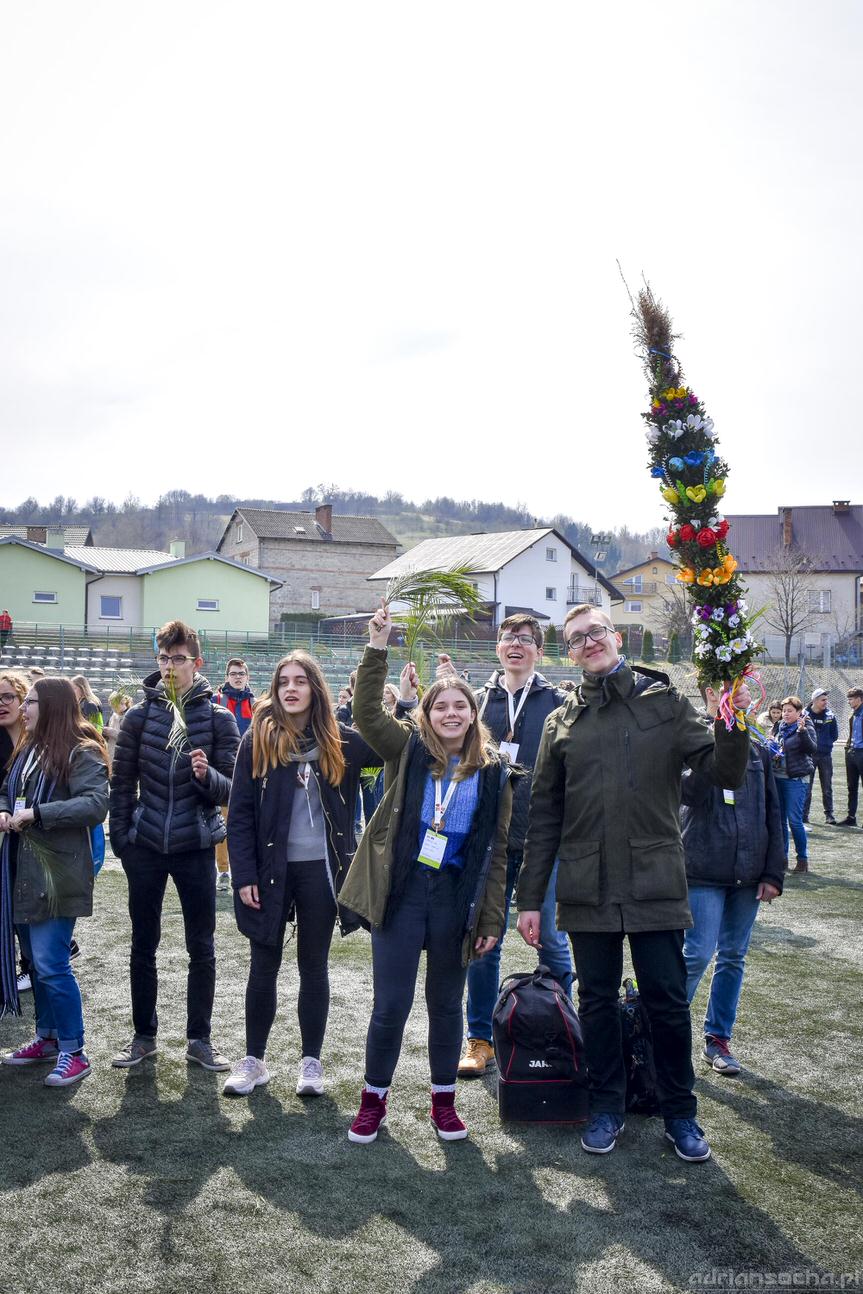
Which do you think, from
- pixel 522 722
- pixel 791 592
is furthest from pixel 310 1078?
pixel 791 592

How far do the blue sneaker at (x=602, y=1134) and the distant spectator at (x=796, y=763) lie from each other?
6.82m

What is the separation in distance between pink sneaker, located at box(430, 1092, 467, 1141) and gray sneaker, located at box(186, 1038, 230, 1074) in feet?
4.07

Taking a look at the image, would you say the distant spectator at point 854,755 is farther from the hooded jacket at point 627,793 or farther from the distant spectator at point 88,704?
the hooded jacket at point 627,793

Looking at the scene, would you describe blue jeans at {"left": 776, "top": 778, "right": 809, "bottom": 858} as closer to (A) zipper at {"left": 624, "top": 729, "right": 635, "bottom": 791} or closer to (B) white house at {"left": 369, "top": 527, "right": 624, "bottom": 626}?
(A) zipper at {"left": 624, "top": 729, "right": 635, "bottom": 791}

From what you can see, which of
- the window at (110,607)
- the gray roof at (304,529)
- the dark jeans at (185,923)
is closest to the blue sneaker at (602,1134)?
the dark jeans at (185,923)

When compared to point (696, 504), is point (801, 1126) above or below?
below

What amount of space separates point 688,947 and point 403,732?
1949mm

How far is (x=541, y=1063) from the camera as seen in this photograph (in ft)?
14.7

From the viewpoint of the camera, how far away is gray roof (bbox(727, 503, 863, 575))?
2217 inches

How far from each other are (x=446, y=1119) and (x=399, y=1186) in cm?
49

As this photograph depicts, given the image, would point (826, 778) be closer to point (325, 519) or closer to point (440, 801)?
point (440, 801)

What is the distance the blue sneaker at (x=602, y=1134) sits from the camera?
418cm

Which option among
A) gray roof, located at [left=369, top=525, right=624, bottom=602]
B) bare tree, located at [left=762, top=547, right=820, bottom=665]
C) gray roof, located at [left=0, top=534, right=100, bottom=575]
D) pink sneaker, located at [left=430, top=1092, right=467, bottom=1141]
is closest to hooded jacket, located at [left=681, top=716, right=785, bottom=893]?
pink sneaker, located at [left=430, top=1092, right=467, bottom=1141]

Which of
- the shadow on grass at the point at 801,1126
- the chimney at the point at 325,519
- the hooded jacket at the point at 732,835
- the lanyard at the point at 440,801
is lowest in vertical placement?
the shadow on grass at the point at 801,1126
